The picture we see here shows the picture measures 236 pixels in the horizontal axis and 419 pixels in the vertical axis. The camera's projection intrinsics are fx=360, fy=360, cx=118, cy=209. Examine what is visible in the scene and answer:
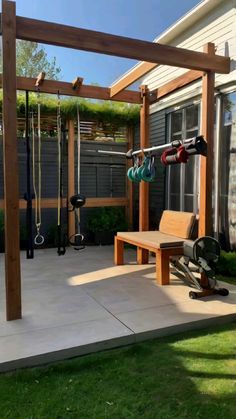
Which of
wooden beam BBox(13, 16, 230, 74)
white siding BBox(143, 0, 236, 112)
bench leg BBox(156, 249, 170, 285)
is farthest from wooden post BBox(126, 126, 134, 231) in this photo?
wooden beam BBox(13, 16, 230, 74)

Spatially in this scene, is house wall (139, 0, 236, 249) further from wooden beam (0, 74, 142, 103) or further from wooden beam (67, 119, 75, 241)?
wooden beam (67, 119, 75, 241)

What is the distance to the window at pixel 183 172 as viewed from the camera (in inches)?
236

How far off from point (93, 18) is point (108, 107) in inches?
715

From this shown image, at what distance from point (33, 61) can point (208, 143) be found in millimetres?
16574

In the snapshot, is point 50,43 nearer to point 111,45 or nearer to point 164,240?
point 111,45

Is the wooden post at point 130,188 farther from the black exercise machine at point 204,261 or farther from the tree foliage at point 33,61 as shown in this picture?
the tree foliage at point 33,61

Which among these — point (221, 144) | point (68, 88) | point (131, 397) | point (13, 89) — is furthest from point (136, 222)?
point (131, 397)

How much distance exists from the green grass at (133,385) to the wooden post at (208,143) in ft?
4.82

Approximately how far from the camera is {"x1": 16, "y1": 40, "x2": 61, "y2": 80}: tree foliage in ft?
58.5

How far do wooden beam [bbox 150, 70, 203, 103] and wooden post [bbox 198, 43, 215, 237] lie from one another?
1.14ft

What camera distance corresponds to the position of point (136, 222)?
25.5 feet

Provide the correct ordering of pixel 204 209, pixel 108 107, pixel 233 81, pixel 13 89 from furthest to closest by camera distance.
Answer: pixel 108 107, pixel 233 81, pixel 204 209, pixel 13 89

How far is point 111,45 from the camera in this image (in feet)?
11.0

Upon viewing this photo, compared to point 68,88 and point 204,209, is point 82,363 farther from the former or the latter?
point 68,88
